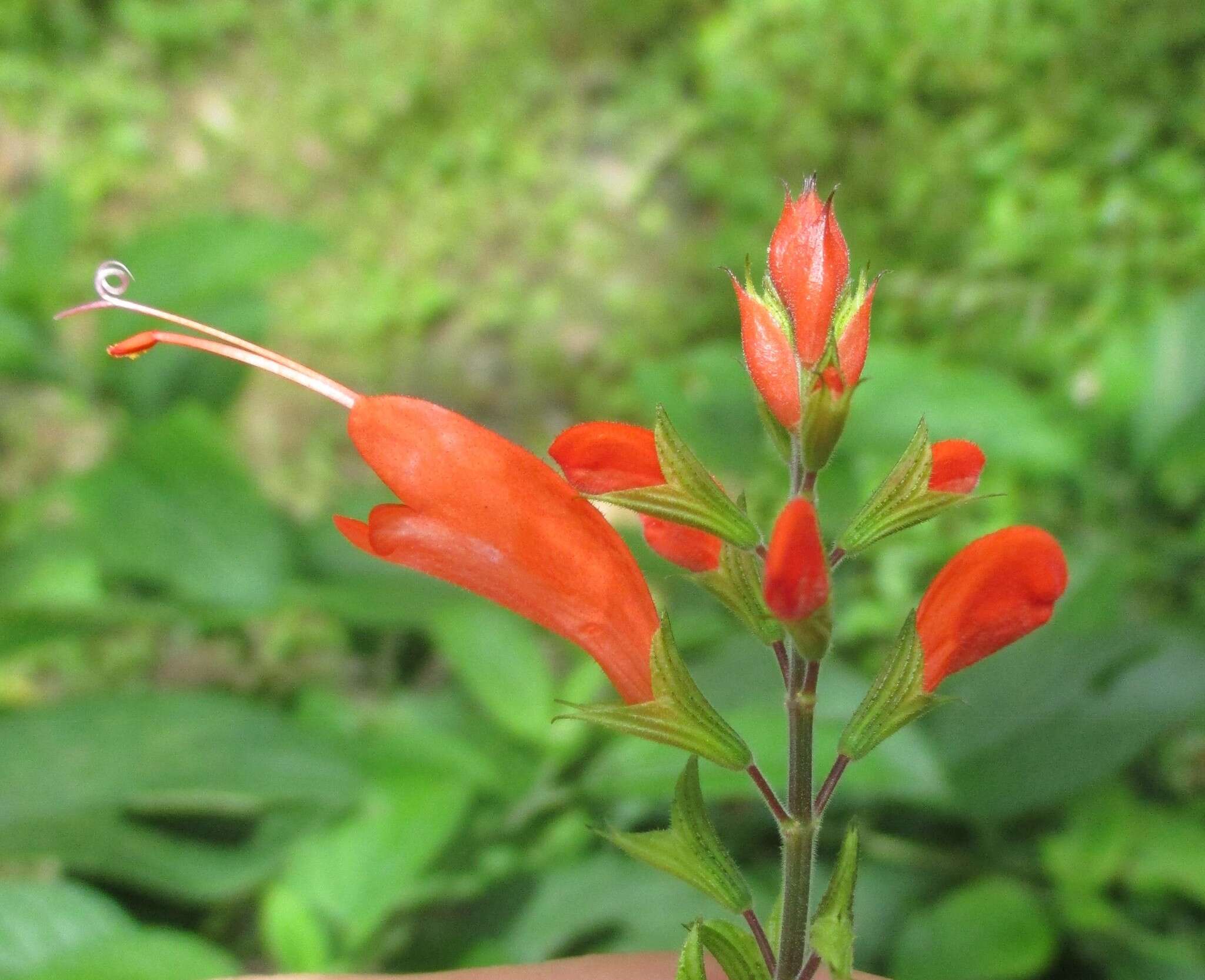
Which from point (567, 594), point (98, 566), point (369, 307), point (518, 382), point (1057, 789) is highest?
point (369, 307)

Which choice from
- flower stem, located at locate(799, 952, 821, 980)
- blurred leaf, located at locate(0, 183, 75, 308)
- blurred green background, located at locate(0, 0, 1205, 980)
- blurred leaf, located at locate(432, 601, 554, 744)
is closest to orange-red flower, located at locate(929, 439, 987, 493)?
flower stem, located at locate(799, 952, 821, 980)

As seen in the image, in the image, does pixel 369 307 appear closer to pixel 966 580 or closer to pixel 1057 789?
pixel 1057 789

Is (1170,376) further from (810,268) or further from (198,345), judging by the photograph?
(198,345)

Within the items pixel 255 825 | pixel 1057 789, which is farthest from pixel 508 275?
pixel 1057 789

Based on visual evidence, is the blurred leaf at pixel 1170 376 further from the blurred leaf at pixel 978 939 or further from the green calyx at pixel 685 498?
the green calyx at pixel 685 498

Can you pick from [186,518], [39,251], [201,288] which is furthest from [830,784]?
[39,251]

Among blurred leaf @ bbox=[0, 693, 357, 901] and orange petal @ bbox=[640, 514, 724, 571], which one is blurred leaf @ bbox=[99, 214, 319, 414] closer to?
blurred leaf @ bbox=[0, 693, 357, 901]

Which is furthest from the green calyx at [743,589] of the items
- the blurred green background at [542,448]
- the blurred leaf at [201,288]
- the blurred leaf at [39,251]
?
the blurred leaf at [39,251]
